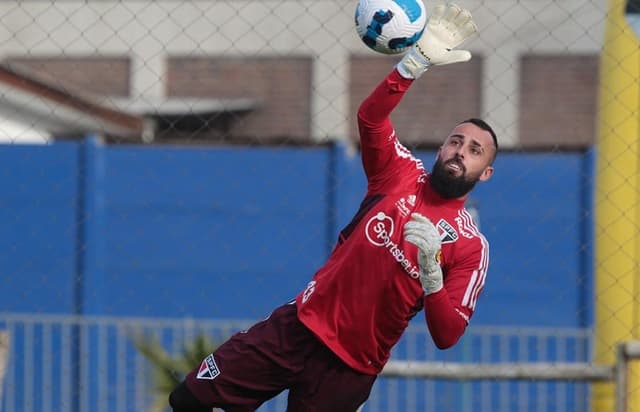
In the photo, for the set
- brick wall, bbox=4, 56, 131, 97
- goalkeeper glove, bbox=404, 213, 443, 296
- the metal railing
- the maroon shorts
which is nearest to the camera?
goalkeeper glove, bbox=404, 213, 443, 296

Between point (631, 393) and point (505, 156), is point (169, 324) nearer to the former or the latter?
point (505, 156)

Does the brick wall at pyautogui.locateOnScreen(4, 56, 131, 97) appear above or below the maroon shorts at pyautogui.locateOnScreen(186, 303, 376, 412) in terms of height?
above

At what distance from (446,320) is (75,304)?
620 centimetres

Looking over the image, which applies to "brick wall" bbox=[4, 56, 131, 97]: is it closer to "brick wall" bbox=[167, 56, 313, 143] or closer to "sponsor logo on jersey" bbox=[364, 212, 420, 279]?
"brick wall" bbox=[167, 56, 313, 143]

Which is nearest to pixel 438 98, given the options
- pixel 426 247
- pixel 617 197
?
pixel 617 197

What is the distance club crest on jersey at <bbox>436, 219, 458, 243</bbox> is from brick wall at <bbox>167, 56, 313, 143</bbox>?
39.1 ft

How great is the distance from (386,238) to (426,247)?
50cm

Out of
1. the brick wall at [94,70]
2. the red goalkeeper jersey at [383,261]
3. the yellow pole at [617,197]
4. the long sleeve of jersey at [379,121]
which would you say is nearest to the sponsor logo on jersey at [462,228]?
the red goalkeeper jersey at [383,261]

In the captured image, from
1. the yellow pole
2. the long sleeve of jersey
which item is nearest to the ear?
the long sleeve of jersey

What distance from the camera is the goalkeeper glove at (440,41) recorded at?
15.7 feet

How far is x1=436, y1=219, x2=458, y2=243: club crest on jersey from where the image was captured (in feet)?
15.9

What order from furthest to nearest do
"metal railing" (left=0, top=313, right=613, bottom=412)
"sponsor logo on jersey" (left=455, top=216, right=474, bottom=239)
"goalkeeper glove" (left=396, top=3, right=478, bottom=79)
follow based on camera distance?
1. "metal railing" (left=0, top=313, right=613, bottom=412)
2. "sponsor logo on jersey" (left=455, top=216, right=474, bottom=239)
3. "goalkeeper glove" (left=396, top=3, right=478, bottom=79)

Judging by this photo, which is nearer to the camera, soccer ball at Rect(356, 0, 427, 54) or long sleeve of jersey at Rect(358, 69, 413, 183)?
long sleeve of jersey at Rect(358, 69, 413, 183)

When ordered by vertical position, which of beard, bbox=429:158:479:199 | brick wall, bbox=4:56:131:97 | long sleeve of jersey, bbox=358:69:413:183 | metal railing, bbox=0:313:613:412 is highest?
brick wall, bbox=4:56:131:97
